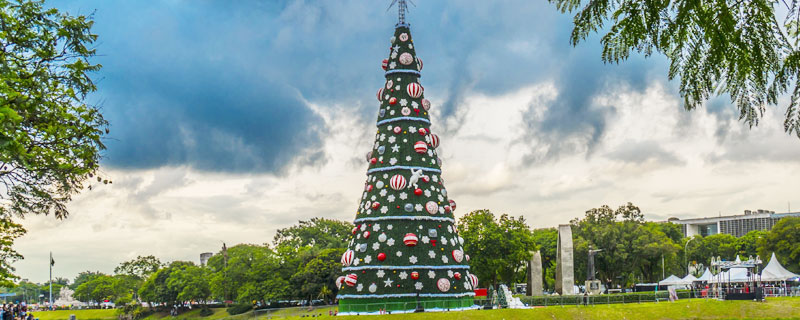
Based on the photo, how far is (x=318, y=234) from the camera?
78812 mm

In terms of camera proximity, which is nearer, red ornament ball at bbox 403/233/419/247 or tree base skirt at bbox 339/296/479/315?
tree base skirt at bbox 339/296/479/315

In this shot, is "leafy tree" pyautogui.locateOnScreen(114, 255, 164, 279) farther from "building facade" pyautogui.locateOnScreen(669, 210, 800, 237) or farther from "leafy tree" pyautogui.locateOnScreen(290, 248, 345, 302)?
"building facade" pyautogui.locateOnScreen(669, 210, 800, 237)

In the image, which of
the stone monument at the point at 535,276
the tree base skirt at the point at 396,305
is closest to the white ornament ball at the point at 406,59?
the tree base skirt at the point at 396,305

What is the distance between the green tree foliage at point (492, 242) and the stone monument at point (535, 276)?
Answer: 175 cm

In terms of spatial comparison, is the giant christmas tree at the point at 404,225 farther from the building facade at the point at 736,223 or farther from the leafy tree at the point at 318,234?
the building facade at the point at 736,223

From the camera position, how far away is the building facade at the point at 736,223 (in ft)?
466

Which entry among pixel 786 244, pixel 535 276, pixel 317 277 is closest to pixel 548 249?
pixel 786 244

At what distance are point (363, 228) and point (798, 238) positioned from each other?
49.7 meters

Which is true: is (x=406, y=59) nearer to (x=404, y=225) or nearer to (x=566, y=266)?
(x=404, y=225)

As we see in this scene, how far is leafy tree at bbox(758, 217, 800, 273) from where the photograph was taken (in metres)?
64.5

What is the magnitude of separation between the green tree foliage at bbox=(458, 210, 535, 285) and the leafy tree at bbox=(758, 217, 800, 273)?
29.4 meters

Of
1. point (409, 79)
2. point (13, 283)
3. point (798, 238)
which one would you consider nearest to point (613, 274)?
point (798, 238)

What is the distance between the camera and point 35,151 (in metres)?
15.9

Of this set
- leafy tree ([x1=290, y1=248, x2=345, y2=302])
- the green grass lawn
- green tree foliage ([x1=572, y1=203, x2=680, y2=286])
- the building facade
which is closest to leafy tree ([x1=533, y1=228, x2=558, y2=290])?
green tree foliage ([x1=572, y1=203, x2=680, y2=286])
